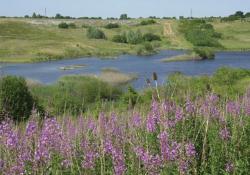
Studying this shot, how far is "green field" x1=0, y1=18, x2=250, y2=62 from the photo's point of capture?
80.9 metres

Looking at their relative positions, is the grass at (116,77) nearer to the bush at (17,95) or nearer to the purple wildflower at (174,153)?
the bush at (17,95)

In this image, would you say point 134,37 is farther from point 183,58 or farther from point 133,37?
point 183,58

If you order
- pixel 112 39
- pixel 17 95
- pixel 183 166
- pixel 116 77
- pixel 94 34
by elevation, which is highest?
pixel 183 166

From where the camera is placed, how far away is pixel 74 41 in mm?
94812

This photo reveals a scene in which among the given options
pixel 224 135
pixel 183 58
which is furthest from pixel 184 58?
pixel 224 135

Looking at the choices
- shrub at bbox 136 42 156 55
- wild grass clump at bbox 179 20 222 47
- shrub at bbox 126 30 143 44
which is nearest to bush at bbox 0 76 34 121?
shrub at bbox 136 42 156 55

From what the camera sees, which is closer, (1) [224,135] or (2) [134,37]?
(1) [224,135]

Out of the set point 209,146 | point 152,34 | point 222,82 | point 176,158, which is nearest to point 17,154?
point 176,158

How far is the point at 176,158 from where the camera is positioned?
182 inches

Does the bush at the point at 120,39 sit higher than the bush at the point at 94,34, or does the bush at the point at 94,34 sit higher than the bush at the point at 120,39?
the bush at the point at 94,34

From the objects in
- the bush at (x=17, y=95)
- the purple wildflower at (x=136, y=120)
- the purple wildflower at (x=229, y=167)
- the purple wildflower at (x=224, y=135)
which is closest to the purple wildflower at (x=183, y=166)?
the purple wildflower at (x=229, y=167)

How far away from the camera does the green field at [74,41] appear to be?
80.9m

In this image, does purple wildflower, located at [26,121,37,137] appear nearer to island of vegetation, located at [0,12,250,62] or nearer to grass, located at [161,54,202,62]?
grass, located at [161,54,202,62]

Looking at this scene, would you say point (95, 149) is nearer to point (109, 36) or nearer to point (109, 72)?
point (109, 72)
